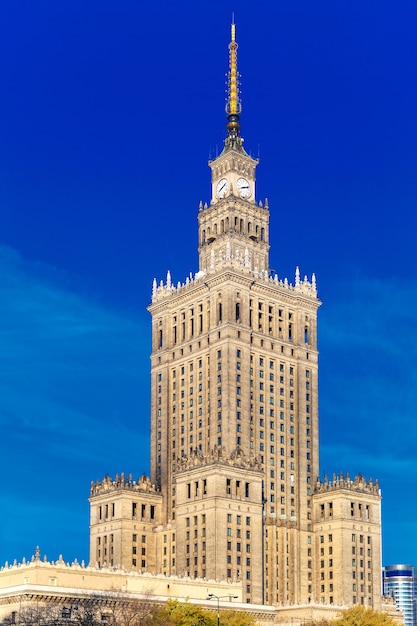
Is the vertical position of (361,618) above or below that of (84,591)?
below

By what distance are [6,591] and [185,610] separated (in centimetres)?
2969

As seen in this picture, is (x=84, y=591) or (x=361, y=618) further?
(x=361, y=618)

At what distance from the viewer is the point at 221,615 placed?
16212 cm

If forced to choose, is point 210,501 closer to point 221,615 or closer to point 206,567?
point 206,567

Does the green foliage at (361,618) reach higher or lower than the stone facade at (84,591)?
lower

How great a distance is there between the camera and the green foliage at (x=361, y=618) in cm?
17412

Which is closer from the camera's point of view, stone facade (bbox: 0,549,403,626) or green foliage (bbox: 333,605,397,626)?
stone facade (bbox: 0,549,403,626)

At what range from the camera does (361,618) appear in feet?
575

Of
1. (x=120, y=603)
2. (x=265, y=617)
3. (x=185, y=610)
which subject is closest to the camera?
(x=185, y=610)

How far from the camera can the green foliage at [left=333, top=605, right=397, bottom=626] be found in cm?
17412

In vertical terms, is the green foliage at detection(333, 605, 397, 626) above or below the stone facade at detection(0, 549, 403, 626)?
below

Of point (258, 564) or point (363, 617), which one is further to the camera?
point (258, 564)

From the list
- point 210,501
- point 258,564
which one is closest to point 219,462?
point 210,501

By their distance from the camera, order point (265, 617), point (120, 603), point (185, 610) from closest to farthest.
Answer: point (185, 610), point (120, 603), point (265, 617)
